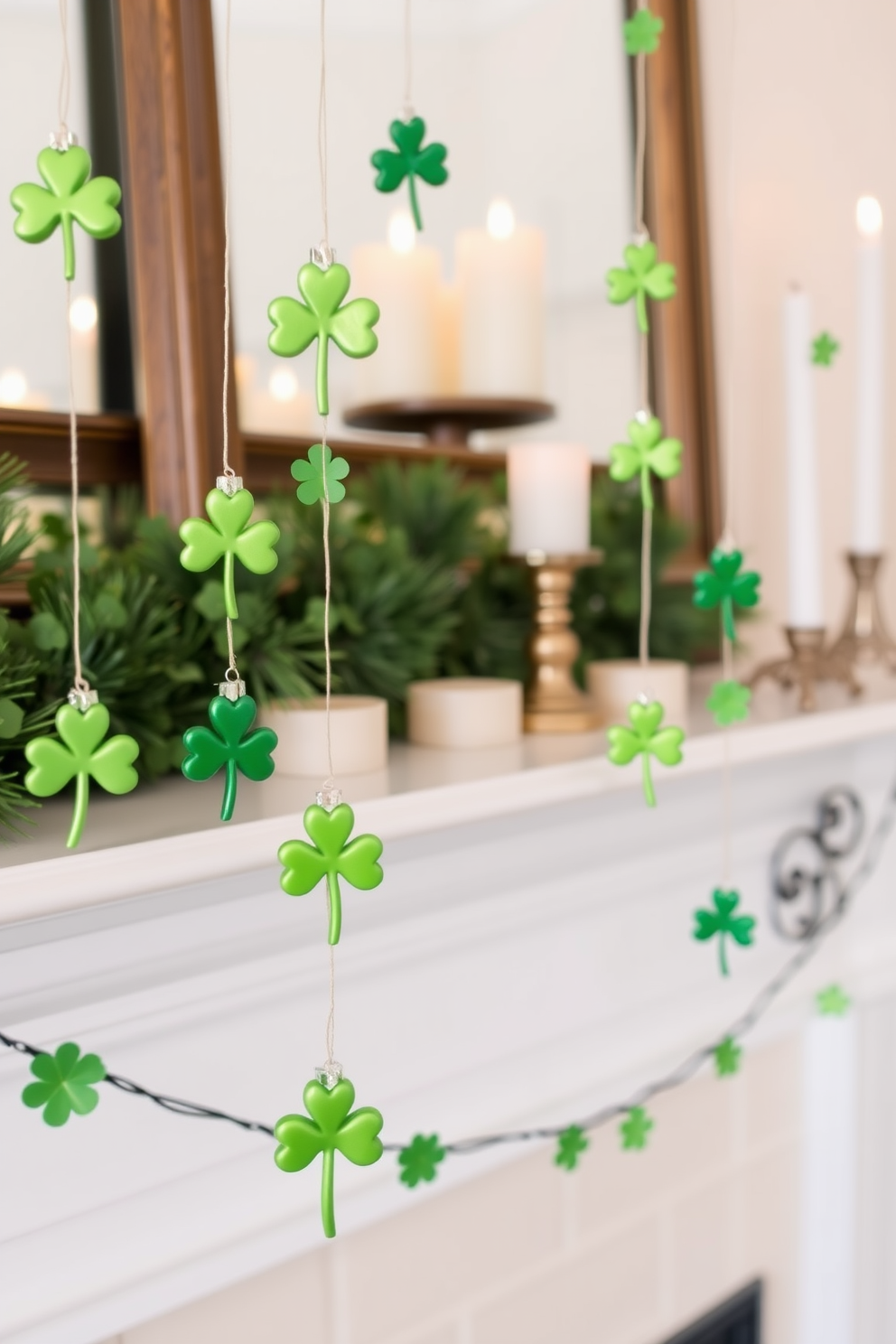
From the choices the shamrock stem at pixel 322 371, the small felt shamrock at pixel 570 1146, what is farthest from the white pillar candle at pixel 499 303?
the small felt shamrock at pixel 570 1146

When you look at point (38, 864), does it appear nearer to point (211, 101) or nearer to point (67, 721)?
point (67, 721)

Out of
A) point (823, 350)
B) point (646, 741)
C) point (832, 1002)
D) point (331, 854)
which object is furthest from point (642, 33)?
point (832, 1002)

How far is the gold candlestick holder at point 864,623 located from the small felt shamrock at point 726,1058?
0.97 feet

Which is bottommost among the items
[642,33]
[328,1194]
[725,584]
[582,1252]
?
[582,1252]

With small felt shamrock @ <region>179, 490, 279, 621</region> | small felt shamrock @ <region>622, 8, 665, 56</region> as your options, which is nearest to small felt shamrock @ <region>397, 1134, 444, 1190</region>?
small felt shamrock @ <region>179, 490, 279, 621</region>

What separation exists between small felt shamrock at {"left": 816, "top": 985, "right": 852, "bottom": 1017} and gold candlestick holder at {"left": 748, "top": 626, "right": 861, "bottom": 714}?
254mm

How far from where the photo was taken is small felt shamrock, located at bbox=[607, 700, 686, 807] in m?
0.58

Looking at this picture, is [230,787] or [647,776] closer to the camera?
[230,787]

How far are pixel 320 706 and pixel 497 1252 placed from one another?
401 mm

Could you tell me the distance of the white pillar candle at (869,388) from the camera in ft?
2.70

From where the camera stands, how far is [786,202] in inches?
38.9

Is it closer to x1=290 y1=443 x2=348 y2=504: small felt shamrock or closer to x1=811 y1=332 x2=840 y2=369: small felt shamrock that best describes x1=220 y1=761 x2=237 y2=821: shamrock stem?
x1=290 y1=443 x2=348 y2=504: small felt shamrock

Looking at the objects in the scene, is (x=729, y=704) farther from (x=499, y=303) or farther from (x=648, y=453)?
(x=499, y=303)

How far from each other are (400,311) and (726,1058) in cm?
55
